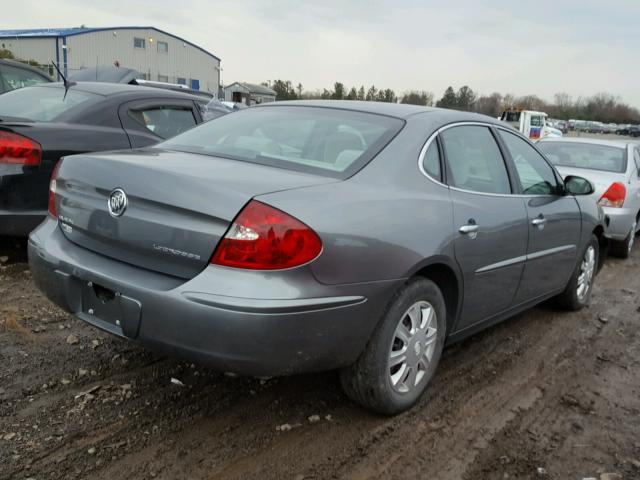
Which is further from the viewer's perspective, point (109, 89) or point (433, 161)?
point (109, 89)

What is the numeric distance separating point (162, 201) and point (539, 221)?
2529 mm

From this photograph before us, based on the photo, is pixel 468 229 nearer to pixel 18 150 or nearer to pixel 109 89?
pixel 18 150

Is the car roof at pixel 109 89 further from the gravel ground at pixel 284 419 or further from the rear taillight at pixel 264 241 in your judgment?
the rear taillight at pixel 264 241

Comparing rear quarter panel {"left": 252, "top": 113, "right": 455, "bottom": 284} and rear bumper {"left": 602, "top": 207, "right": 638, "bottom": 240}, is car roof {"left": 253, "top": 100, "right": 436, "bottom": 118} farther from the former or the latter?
rear bumper {"left": 602, "top": 207, "right": 638, "bottom": 240}

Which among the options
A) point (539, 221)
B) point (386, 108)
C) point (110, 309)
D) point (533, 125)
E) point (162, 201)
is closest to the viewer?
point (162, 201)

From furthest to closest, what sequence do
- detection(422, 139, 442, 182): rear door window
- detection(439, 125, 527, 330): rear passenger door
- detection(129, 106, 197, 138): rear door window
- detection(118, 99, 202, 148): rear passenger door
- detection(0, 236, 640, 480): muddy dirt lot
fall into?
detection(129, 106, 197, 138): rear door window
detection(118, 99, 202, 148): rear passenger door
detection(439, 125, 527, 330): rear passenger door
detection(422, 139, 442, 182): rear door window
detection(0, 236, 640, 480): muddy dirt lot

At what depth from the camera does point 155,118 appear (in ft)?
18.9

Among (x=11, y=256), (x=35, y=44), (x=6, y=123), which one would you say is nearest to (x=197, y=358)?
(x=6, y=123)

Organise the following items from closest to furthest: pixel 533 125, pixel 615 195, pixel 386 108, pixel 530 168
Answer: pixel 386 108 < pixel 530 168 < pixel 615 195 < pixel 533 125

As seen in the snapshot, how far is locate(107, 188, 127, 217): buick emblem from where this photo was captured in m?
2.60

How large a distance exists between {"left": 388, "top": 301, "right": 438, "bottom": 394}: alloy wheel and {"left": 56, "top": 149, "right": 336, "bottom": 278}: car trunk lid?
83 cm

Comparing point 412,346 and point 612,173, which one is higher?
→ point 612,173

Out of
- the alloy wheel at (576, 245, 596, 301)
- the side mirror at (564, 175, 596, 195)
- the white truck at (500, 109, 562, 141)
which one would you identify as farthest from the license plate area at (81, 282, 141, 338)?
the white truck at (500, 109, 562, 141)

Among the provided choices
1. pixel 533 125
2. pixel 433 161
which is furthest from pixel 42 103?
pixel 533 125
